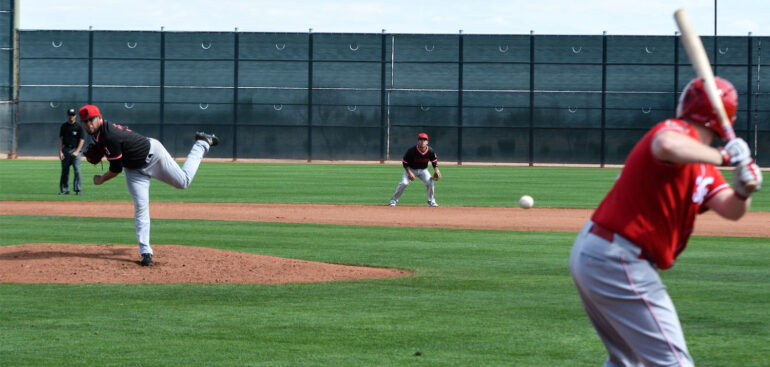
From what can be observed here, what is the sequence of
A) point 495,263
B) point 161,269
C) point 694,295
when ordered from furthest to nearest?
point 495,263 → point 161,269 → point 694,295

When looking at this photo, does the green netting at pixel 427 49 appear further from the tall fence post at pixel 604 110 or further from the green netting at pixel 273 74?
the tall fence post at pixel 604 110

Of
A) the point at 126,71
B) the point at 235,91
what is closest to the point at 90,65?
the point at 126,71

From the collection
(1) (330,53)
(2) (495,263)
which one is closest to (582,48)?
(1) (330,53)

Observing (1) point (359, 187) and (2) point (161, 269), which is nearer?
(2) point (161, 269)

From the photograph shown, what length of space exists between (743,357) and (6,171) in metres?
34.2

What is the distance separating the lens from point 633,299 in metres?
4.51

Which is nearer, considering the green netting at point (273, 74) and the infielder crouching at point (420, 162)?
the infielder crouching at point (420, 162)

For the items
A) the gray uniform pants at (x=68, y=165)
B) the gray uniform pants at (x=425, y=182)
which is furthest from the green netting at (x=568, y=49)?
the gray uniform pants at (x=68, y=165)

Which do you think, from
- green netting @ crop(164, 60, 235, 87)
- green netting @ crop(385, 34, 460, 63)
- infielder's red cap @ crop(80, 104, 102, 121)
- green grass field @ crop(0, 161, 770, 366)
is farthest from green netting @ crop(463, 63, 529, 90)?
infielder's red cap @ crop(80, 104, 102, 121)

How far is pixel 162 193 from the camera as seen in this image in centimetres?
2716

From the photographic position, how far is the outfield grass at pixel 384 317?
719cm

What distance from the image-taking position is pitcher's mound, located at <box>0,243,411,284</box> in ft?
36.4

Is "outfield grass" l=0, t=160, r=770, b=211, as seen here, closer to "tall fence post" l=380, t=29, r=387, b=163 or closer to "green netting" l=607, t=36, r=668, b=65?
"tall fence post" l=380, t=29, r=387, b=163

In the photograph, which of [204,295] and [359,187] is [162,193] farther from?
[204,295]
